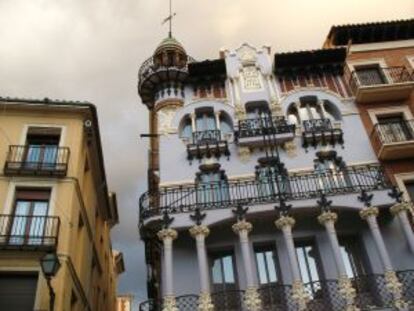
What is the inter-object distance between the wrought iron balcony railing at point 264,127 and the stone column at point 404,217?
513 centimetres

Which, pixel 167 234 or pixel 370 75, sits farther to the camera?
pixel 370 75

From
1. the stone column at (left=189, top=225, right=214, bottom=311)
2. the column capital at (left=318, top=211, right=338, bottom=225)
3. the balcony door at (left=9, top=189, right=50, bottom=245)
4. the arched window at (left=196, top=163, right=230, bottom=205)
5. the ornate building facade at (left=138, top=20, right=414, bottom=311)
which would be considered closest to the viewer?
the stone column at (left=189, top=225, right=214, bottom=311)

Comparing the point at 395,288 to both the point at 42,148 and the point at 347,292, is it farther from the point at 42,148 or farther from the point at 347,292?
the point at 42,148

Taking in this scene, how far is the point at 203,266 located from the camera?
15117 mm

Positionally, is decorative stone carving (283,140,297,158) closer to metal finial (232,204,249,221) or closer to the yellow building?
metal finial (232,204,249,221)

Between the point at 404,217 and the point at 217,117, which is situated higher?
the point at 217,117

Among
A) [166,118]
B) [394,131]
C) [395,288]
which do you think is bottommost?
A: [395,288]

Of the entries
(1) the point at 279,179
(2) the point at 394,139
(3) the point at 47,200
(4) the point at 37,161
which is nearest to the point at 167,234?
(3) the point at 47,200

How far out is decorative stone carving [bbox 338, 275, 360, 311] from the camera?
45.9ft

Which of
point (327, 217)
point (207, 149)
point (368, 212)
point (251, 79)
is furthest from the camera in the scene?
point (251, 79)

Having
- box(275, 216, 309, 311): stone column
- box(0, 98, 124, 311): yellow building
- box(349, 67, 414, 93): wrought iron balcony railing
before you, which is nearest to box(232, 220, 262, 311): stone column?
box(275, 216, 309, 311): stone column

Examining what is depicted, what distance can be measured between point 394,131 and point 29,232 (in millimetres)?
14763

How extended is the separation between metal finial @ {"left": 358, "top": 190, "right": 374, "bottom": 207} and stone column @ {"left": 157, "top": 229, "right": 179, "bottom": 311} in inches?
255

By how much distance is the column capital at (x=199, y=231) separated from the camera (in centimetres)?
1573
